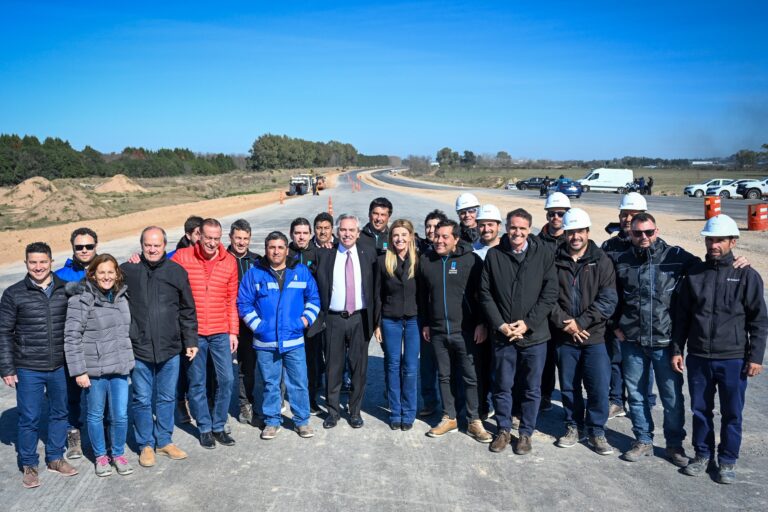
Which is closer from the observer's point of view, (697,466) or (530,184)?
(697,466)

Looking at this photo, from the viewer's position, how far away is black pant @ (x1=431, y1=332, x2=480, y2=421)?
5.30 metres

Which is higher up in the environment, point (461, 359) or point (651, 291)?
point (651, 291)

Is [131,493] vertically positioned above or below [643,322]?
below

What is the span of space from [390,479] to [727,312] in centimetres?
293

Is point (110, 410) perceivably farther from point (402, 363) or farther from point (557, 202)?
point (557, 202)

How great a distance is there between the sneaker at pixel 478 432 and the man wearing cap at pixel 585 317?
0.63 meters

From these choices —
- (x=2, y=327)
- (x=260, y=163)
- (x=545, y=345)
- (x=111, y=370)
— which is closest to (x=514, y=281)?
(x=545, y=345)

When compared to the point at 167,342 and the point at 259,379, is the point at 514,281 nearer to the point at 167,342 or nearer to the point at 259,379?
the point at 167,342

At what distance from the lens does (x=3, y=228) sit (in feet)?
85.6

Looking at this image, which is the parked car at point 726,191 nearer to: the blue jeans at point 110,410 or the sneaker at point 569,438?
the sneaker at point 569,438

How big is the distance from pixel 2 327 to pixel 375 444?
125 inches

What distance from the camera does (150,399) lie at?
4859 millimetres

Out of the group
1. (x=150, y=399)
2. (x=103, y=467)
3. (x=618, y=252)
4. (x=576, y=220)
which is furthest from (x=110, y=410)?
(x=618, y=252)

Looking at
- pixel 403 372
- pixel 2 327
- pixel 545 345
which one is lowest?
pixel 403 372
